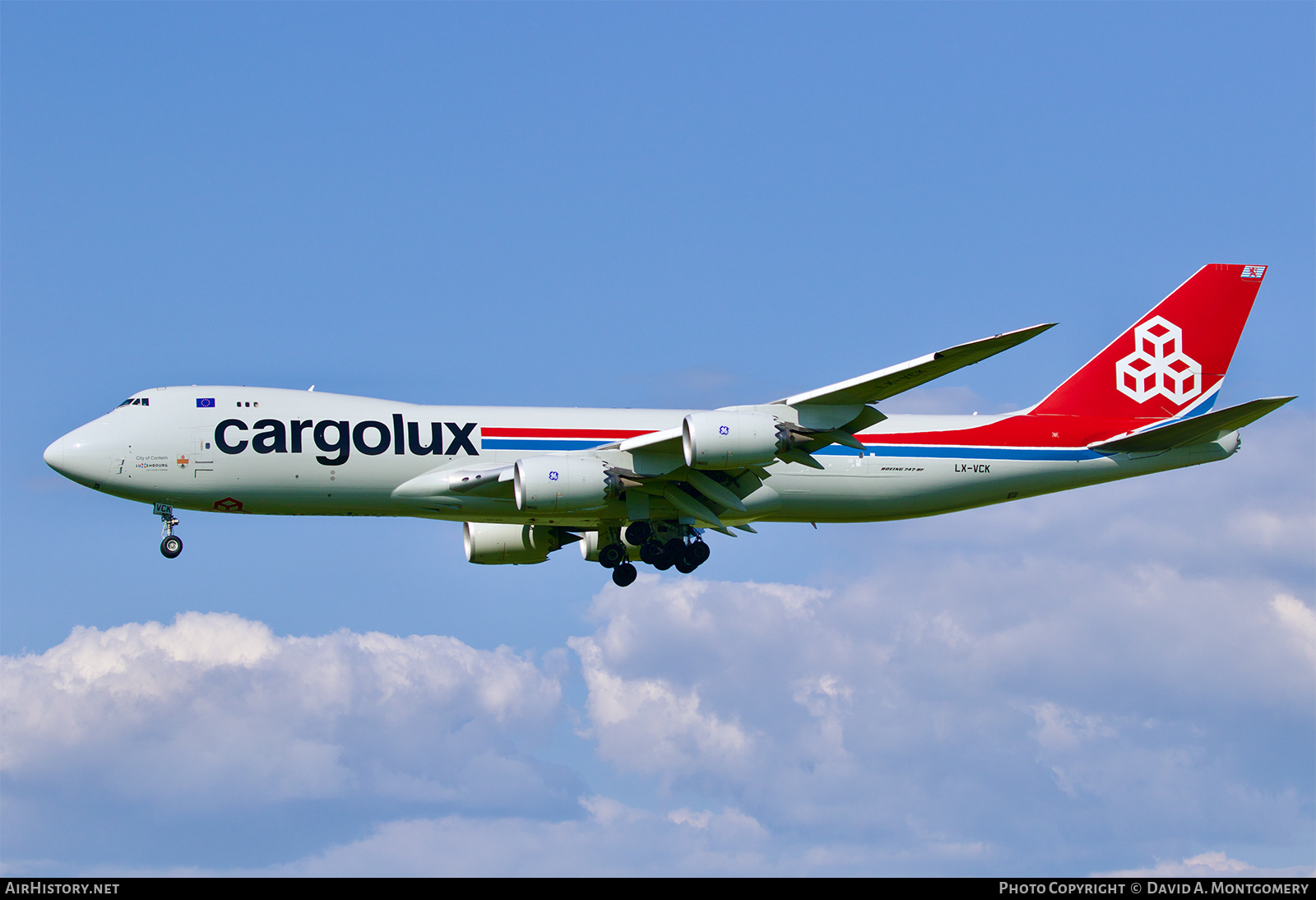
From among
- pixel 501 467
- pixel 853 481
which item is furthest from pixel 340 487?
pixel 853 481

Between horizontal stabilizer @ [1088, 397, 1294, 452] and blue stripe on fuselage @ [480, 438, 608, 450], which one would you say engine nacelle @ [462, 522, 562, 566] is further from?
horizontal stabilizer @ [1088, 397, 1294, 452]

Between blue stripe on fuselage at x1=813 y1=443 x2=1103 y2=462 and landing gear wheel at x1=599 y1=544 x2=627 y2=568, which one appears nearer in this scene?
blue stripe on fuselage at x1=813 y1=443 x2=1103 y2=462

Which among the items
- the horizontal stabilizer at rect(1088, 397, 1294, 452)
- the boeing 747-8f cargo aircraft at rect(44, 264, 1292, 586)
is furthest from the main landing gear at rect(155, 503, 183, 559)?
the horizontal stabilizer at rect(1088, 397, 1294, 452)

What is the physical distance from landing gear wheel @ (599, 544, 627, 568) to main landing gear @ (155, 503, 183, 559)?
12637 mm

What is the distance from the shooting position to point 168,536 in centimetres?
3994

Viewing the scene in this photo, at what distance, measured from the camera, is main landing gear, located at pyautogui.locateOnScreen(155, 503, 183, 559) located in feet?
131

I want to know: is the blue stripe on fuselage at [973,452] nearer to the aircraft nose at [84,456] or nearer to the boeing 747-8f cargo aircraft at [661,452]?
the boeing 747-8f cargo aircraft at [661,452]

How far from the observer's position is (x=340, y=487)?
128 ft

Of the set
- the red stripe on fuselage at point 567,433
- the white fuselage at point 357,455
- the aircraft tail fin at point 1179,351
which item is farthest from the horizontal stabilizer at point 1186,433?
the red stripe on fuselage at point 567,433

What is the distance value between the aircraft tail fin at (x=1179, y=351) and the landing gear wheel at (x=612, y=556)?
15.6 metres

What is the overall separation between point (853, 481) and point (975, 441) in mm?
4336

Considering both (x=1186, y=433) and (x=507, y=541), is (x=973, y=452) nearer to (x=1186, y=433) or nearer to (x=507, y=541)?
(x=1186, y=433)

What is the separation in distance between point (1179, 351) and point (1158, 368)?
1.01 m

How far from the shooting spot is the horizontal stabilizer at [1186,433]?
129 feet
